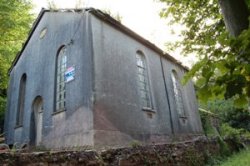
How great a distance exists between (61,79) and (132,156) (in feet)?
21.5

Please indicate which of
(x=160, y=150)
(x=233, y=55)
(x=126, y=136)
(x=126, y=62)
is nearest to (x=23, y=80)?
(x=126, y=62)

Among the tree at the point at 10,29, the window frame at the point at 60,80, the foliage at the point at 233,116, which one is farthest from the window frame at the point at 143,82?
the foliage at the point at 233,116

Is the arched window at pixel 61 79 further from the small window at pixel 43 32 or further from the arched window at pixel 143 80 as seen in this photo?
the arched window at pixel 143 80

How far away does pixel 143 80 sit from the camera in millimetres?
14289

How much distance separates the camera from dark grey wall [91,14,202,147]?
1046 centimetres

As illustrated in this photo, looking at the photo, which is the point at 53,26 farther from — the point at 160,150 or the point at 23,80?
the point at 160,150

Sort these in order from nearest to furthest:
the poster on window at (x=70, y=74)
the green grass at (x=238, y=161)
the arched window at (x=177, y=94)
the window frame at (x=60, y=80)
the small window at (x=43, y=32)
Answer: the green grass at (x=238, y=161) < the poster on window at (x=70, y=74) < the window frame at (x=60, y=80) < the small window at (x=43, y=32) < the arched window at (x=177, y=94)

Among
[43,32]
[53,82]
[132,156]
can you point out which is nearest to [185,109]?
[53,82]

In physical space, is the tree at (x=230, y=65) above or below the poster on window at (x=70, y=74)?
below

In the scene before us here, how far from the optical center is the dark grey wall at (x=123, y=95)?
34.3 ft

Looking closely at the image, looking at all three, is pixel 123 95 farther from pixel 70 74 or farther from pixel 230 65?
pixel 230 65

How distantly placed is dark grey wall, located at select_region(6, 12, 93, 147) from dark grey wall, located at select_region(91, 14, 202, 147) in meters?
0.54

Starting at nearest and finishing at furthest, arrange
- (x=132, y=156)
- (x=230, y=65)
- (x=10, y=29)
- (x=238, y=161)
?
1. (x=230, y=65)
2. (x=132, y=156)
3. (x=238, y=161)
4. (x=10, y=29)

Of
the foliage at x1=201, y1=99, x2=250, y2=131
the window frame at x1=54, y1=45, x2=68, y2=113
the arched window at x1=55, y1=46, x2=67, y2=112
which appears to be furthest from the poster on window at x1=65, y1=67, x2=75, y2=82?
the foliage at x1=201, y1=99, x2=250, y2=131
